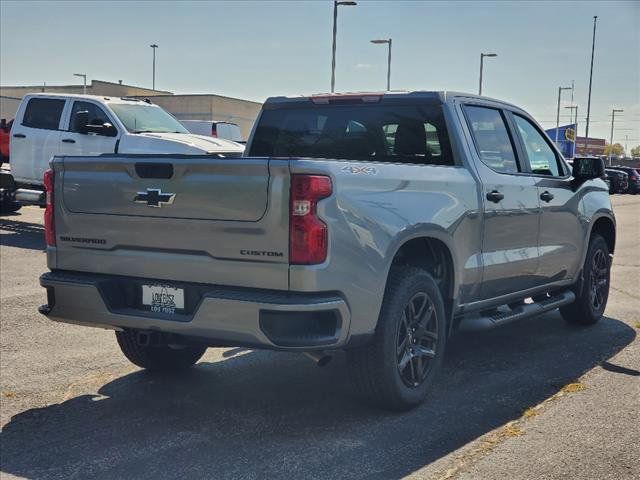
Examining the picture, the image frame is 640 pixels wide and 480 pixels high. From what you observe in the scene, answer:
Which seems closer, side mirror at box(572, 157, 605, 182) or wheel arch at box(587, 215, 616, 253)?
side mirror at box(572, 157, 605, 182)

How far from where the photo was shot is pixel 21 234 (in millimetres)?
14477

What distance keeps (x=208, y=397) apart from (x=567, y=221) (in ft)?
11.4

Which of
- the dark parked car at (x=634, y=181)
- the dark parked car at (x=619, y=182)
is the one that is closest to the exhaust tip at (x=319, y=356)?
the dark parked car at (x=619, y=182)

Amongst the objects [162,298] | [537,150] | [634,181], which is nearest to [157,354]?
[162,298]

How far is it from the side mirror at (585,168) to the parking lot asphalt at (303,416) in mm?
1399

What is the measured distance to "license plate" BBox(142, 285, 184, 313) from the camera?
15.4 feet

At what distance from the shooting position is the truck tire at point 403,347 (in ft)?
15.8

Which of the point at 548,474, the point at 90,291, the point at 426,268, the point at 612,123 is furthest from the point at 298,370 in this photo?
the point at 612,123

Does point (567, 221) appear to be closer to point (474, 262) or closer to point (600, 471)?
point (474, 262)

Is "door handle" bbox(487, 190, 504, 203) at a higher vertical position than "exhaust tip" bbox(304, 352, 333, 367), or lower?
higher

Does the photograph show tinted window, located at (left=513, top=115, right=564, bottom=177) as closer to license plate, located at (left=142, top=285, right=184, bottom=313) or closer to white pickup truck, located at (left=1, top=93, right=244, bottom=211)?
license plate, located at (left=142, top=285, right=184, bottom=313)

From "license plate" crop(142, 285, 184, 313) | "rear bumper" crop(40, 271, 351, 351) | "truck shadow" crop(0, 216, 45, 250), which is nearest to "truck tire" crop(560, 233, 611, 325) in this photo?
"rear bumper" crop(40, 271, 351, 351)

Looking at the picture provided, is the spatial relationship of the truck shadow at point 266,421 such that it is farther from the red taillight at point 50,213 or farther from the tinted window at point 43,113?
the tinted window at point 43,113

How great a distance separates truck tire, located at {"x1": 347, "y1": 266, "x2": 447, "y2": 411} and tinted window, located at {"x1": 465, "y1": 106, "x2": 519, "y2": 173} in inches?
52.1
